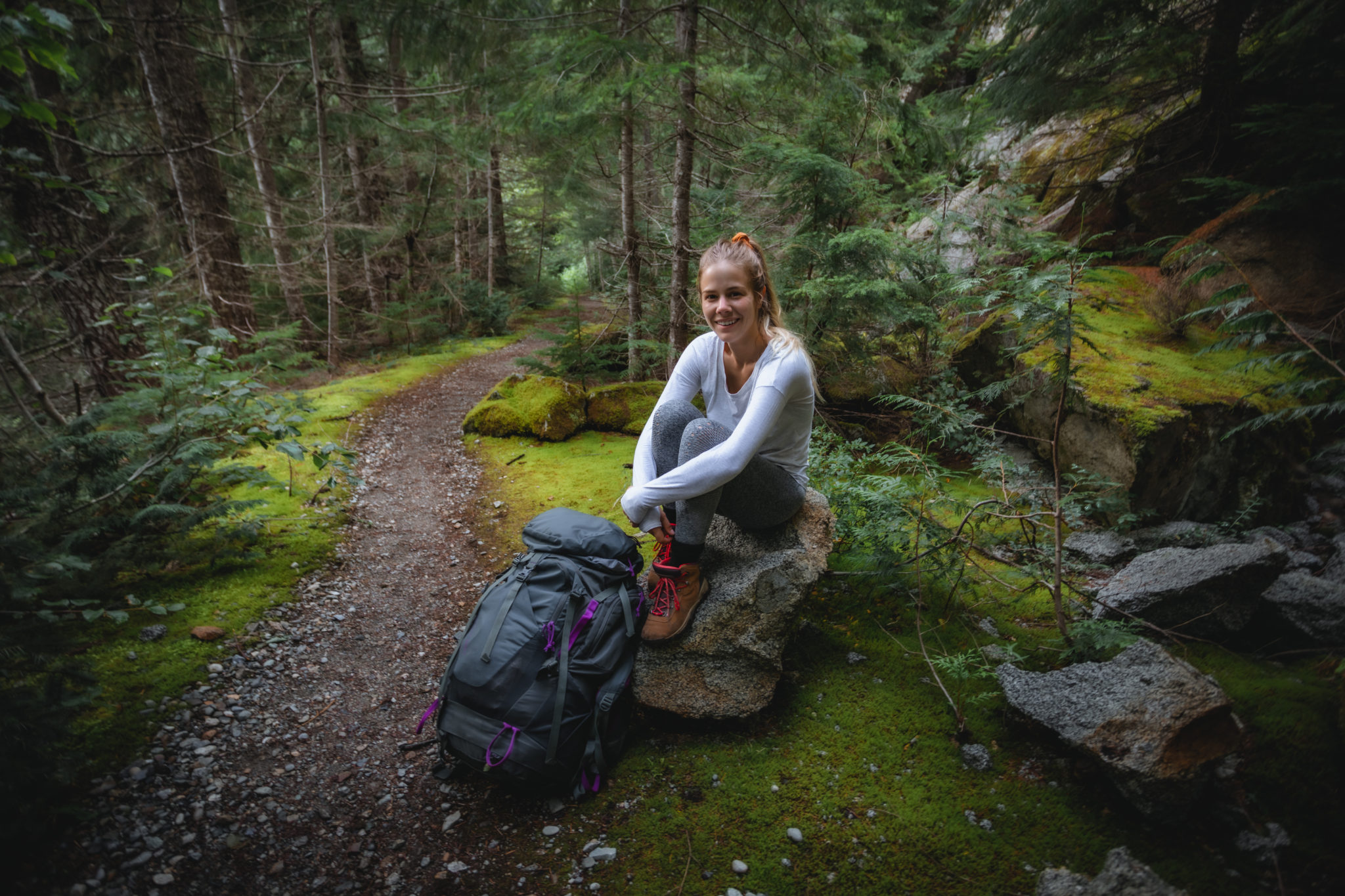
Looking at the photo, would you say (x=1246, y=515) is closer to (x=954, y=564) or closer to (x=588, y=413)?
(x=954, y=564)

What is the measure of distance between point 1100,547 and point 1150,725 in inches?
93.0

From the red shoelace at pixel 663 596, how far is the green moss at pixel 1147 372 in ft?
12.2

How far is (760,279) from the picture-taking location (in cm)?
283

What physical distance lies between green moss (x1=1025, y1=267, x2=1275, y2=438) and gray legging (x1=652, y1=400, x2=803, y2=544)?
2.99 m

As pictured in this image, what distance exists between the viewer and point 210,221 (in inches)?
320

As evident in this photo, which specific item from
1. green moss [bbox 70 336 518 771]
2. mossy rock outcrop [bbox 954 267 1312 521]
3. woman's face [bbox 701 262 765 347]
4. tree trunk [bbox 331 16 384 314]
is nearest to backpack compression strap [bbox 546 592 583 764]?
woman's face [bbox 701 262 765 347]

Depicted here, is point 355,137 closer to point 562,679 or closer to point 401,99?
point 401,99

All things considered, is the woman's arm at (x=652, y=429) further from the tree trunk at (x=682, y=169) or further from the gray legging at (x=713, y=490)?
the tree trunk at (x=682, y=169)

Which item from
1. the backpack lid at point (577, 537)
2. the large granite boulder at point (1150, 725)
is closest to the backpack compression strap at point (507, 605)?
the backpack lid at point (577, 537)

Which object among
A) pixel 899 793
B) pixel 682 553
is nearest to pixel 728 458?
pixel 682 553

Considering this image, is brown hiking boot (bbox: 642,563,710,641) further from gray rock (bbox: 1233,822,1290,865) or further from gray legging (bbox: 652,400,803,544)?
gray rock (bbox: 1233,822,1290,865)

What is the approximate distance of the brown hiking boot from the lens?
2822 millimetres

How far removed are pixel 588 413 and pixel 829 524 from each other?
5057 mm

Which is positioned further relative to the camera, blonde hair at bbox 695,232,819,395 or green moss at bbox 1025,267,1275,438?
green moss at bbox 1025,267,1275,438
